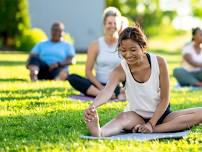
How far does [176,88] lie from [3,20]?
1640 centimetres

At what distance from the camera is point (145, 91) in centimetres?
558

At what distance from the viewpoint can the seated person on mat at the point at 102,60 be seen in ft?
27.3

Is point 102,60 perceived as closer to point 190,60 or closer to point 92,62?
point 92,62

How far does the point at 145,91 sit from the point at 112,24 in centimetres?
281

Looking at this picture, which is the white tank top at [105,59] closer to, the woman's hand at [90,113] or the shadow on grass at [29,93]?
the shadow on grass at [29,93]

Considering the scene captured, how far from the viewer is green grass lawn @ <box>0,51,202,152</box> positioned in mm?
4891

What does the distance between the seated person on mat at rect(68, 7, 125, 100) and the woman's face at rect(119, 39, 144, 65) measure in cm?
294

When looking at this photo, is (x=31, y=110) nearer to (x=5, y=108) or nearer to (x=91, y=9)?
(x=5, y=108)

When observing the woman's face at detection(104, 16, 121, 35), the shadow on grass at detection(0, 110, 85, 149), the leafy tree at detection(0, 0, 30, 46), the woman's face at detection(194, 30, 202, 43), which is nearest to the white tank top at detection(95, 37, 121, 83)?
the woman's face at detection(104, 16, 121, 35)

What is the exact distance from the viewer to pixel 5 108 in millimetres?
7000

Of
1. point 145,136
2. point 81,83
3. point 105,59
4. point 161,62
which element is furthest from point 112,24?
point 145,136

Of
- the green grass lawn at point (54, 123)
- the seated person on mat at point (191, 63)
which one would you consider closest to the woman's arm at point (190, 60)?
the seated person on mat at point (191, 63)

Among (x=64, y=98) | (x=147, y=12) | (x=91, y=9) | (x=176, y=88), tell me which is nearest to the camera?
(x=64, y=98)

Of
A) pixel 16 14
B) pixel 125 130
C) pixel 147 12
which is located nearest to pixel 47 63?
pixel 125 130
